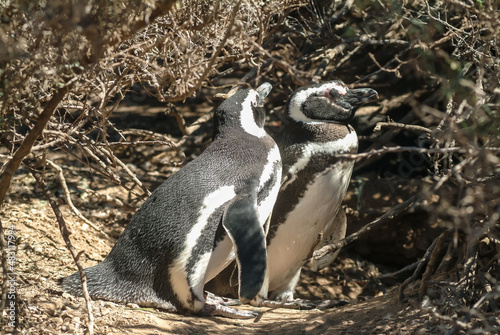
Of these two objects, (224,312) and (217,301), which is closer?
(224,312)

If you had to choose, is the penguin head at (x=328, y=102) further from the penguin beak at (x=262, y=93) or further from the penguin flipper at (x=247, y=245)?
the penguin flipper at (x=247, y=245)

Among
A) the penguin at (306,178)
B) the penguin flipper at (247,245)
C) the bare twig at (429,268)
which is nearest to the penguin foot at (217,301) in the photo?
the penguin at (306,178)

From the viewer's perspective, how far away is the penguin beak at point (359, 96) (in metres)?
3.02

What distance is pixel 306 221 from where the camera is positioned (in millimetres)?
2934

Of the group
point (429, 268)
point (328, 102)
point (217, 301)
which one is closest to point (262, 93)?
point (328, 102)

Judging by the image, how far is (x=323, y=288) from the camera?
358cm

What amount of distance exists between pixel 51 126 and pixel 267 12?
46.9 inches

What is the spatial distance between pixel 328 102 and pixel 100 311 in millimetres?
1514

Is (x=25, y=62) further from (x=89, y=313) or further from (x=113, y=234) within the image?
(x=113, y=234)

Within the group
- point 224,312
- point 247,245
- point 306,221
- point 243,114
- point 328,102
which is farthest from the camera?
point 328,102

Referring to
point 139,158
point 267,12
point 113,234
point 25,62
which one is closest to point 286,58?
point 267,12

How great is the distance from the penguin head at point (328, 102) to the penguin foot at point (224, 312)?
40.5 inches

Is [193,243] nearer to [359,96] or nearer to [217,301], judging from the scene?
[217,301]

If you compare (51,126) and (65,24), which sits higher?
(65,24)
